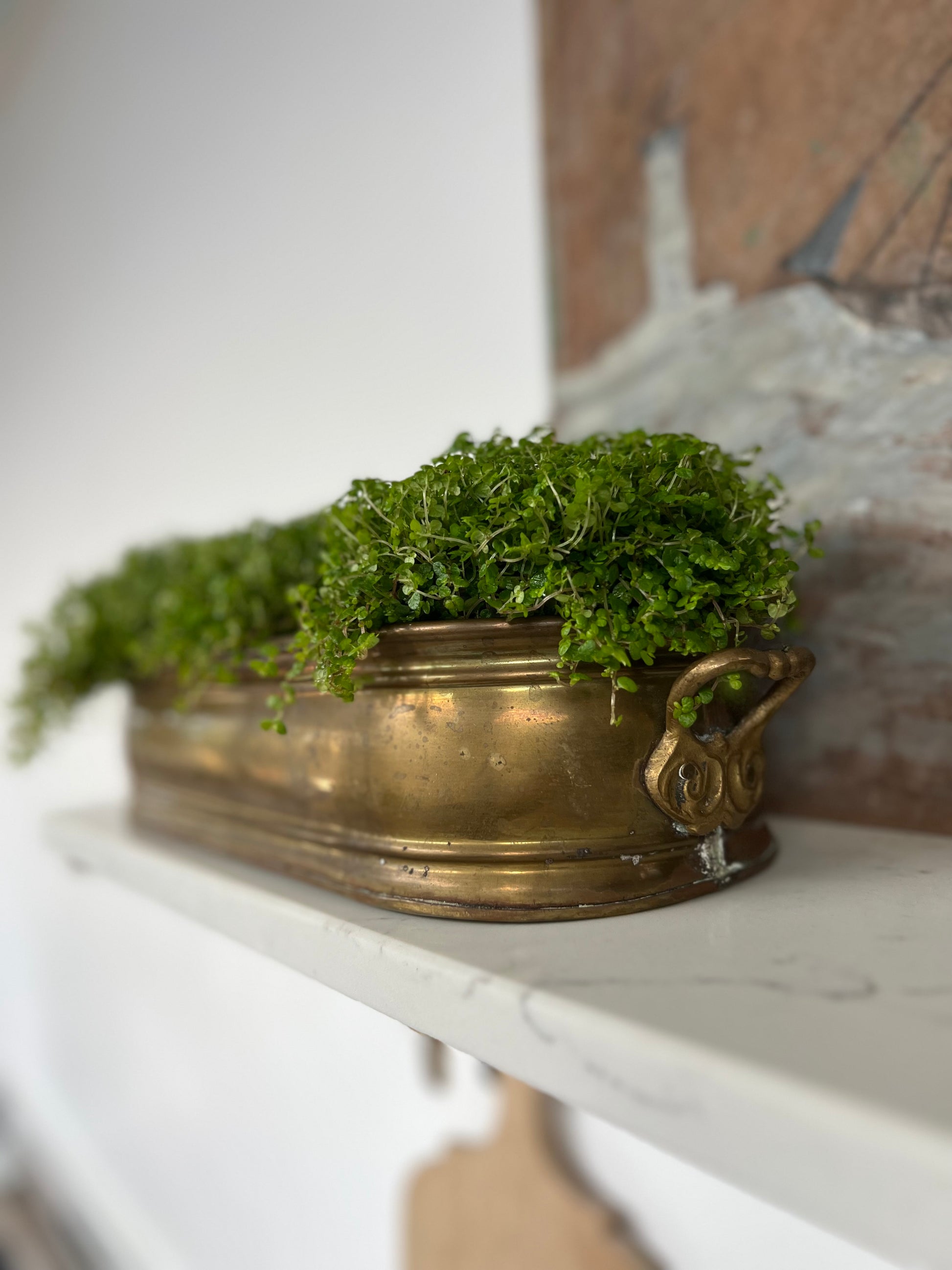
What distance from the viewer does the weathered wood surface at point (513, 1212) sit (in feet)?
3.10

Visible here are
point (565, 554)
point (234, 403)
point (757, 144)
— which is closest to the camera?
point (565, 554)

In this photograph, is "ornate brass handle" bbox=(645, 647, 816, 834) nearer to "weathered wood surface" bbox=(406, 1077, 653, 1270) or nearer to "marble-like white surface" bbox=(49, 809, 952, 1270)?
"marble-like white surface" bbox=(49, 809, 952, 1270)

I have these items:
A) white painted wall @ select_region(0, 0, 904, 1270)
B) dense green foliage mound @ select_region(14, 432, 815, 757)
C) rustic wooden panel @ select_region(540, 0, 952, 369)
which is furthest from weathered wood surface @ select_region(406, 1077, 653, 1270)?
rustic wooden panel @ select_region(540, 0, 952, 369)

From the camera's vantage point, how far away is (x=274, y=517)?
1514 millimetres

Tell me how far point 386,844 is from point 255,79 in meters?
1.51

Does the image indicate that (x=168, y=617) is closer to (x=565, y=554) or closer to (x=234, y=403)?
(x=565, y=554)

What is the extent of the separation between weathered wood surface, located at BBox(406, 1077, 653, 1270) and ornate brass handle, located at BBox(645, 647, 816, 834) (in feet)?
2.01

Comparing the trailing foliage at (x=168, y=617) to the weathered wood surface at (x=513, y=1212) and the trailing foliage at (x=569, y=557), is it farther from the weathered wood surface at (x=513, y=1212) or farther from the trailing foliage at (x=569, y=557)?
the weathered wood surface at (x=513, y=1212)

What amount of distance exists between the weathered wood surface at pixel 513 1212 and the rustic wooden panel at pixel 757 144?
0.89 metres

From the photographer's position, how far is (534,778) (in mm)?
529

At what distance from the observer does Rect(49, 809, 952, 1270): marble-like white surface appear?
0.32 meters

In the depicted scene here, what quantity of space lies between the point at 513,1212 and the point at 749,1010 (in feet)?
2.61

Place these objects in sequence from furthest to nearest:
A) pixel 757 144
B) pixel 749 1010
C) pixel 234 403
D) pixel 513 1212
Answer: pixel 234 403, pixel 513 1212, pixel 757 144, pixel 749 1010

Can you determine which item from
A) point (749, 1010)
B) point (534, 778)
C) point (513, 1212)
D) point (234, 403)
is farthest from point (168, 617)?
point (234, 403)
